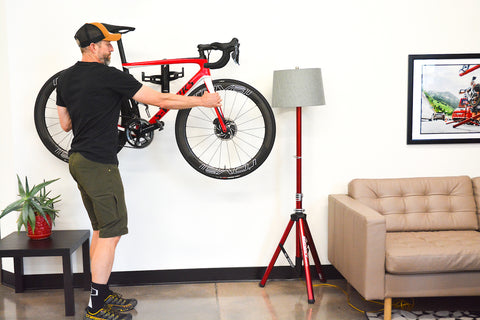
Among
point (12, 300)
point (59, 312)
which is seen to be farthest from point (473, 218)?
point (12, 300)

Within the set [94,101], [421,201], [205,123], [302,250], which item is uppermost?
[94,101]

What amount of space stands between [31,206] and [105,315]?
0.92m

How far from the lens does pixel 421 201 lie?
354 centimetres

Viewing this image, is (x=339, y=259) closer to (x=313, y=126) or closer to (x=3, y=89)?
(x=313, y=126)

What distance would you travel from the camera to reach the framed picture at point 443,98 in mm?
3668

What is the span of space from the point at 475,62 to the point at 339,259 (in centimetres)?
182

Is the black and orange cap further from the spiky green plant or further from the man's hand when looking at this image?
the spiky green plant

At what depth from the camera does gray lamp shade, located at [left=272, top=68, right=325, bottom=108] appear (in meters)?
3.28

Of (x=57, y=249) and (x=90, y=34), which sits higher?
(x=90, y=34)

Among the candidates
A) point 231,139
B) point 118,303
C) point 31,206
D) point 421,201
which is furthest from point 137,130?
point 421,201

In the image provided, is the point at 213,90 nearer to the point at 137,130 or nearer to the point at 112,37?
the point at 137,130

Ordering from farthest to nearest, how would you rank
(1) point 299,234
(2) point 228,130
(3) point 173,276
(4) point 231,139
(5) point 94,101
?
(3) point 173,276
(4) point 231,139
(1) point 299,234
(2) point 228,130
(5) point 94,101

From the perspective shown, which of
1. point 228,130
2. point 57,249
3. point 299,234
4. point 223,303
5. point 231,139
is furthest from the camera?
point 231,139

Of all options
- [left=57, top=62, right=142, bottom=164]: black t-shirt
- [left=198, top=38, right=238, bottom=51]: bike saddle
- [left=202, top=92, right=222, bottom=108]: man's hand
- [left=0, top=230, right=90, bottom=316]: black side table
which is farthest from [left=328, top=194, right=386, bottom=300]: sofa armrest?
[left=0, top=230, right=90, bottom=316]: black side table
